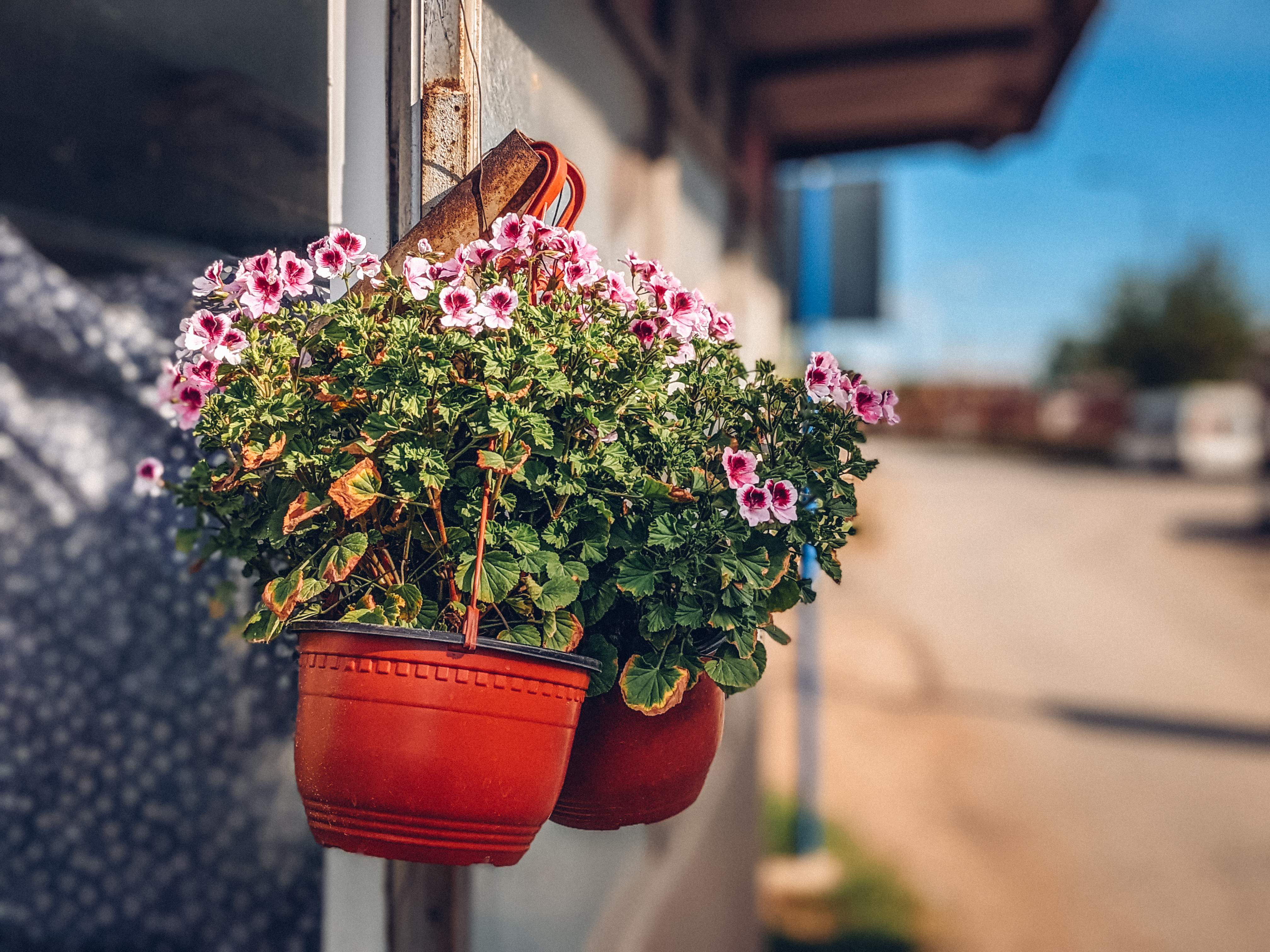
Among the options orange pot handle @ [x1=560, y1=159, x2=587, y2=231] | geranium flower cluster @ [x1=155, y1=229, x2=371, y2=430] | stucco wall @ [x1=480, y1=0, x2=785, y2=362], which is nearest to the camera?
geranium flower cluster @ [x1=155, y1=229, x2=371, y2=430]

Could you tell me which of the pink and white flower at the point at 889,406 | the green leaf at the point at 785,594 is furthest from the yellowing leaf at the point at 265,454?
the pink and white flower at the point at 889,406

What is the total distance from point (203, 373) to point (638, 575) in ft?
1.85

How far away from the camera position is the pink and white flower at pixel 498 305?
1.11m

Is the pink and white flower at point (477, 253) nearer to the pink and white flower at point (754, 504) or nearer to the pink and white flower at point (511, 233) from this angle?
the pink and white flower at point (511, 233)

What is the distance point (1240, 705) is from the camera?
9469 mm

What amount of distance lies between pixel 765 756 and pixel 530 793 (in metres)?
8.54

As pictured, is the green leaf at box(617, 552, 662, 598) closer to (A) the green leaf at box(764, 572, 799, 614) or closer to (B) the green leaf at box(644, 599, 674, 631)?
(B) the green leaf at box(644, 599, 674, 631)

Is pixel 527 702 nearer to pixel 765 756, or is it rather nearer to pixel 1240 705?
pixel 765 756

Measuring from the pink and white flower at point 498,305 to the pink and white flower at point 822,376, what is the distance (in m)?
0.38

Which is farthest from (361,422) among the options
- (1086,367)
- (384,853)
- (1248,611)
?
(1086,367)

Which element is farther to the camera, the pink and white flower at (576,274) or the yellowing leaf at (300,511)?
the pink and white flower at (576,274)

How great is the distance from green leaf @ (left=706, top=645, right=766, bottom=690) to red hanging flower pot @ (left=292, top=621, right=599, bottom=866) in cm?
19

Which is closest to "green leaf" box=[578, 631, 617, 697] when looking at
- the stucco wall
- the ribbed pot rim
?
the ribbed pot rim

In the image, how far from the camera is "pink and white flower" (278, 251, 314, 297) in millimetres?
1194
